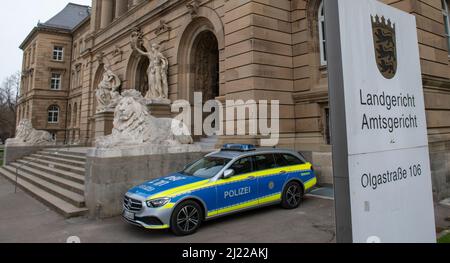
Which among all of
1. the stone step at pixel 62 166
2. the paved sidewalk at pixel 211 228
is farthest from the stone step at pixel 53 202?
the stone step at pixel 62 166

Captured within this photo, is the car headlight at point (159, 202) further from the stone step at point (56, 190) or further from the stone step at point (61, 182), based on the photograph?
the stone step at point (61, 182)

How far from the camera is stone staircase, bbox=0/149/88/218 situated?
7.91 metres

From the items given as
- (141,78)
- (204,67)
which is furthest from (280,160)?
(141,78)

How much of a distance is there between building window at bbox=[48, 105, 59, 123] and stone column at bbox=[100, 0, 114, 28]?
23.9m

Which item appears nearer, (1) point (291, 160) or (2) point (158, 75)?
(1) point (291, 160)

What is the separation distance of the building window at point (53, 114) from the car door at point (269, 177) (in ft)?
148

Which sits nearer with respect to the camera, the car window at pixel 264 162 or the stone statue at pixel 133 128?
the car window at pixel 264 162

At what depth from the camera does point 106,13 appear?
25.7m

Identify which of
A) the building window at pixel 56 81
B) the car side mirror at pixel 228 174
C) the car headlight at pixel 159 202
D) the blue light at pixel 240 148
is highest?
the building window at pixel 56 81

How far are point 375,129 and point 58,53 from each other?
5183 cm

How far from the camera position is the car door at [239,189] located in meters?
6.08

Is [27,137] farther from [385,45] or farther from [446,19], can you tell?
[446,19]
